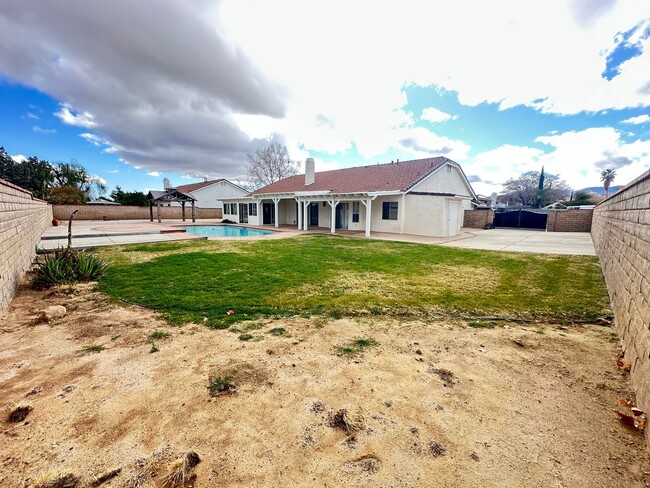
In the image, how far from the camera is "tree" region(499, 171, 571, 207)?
4734 cm

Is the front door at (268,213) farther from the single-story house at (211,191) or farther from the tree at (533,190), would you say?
the tree at (533,190)

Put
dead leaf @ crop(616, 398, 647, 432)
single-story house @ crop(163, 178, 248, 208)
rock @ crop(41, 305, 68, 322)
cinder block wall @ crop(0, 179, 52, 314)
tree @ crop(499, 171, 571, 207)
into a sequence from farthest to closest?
tree @ crop(499, 171, 571, 207) → single-story house @ crop(163, 178, 248, 208) → cinder block wall @ crop(0, 179, 52, 314) → rock @ crop(41, 305, 68, 322) → dead leaf @ crop(616, 398, 647, 432)

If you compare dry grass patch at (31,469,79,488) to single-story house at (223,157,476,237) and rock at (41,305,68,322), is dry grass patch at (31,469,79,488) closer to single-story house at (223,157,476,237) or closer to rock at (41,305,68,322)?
rock at (41,305,68,322)

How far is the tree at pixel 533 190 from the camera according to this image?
155ft

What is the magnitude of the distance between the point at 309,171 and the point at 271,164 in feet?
62.5

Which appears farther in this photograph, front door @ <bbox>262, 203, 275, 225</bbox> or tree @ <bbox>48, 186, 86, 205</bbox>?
tree @ <bbox>48, 186, 86, 205</bbox>

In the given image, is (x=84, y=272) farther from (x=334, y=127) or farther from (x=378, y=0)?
(x=334, y=127)

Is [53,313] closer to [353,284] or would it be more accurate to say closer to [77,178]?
[353,284]

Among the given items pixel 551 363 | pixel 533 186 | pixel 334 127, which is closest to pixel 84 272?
pixel 551 363

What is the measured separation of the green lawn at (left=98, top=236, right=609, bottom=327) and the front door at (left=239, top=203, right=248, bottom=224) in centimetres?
1634

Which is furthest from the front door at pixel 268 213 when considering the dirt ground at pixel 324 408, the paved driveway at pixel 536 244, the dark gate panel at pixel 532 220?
the dark gate panel at pixel 532 220

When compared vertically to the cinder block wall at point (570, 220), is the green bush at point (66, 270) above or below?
below

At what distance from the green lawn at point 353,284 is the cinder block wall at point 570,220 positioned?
581 inches

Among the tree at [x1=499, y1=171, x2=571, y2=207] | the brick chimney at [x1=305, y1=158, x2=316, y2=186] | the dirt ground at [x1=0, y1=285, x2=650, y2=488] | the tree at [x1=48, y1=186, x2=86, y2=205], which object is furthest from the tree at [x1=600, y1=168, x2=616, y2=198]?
the tree at [x1=48, y1=186, x2=86, y2=205]
